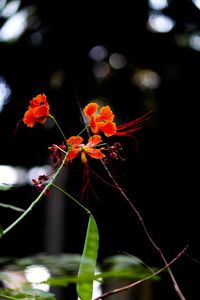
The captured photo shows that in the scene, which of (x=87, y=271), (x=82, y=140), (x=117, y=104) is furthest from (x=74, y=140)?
(x=117, y=104)

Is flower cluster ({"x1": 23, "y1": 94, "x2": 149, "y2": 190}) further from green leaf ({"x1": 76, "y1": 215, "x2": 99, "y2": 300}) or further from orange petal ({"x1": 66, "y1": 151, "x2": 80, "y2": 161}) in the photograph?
green leaf ({"x1": 76, "y1": 215, "x2": 99, "y2": 300})

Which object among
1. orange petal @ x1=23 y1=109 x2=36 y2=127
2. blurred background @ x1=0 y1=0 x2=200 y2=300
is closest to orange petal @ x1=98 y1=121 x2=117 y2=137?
orange petal @ x1=23 y1=109 x2=36 y2=127

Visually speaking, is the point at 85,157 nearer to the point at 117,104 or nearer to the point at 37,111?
the point at 37,111

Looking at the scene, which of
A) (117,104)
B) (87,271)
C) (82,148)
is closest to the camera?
(87,271)

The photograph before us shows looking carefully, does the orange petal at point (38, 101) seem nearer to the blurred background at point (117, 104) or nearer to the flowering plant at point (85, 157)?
the flowering plant at point (85, 157)

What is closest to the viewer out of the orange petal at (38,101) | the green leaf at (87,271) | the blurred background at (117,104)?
the green leaf at (87,271)

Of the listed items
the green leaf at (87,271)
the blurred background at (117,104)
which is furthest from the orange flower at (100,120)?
the blurred background at (117,104)
